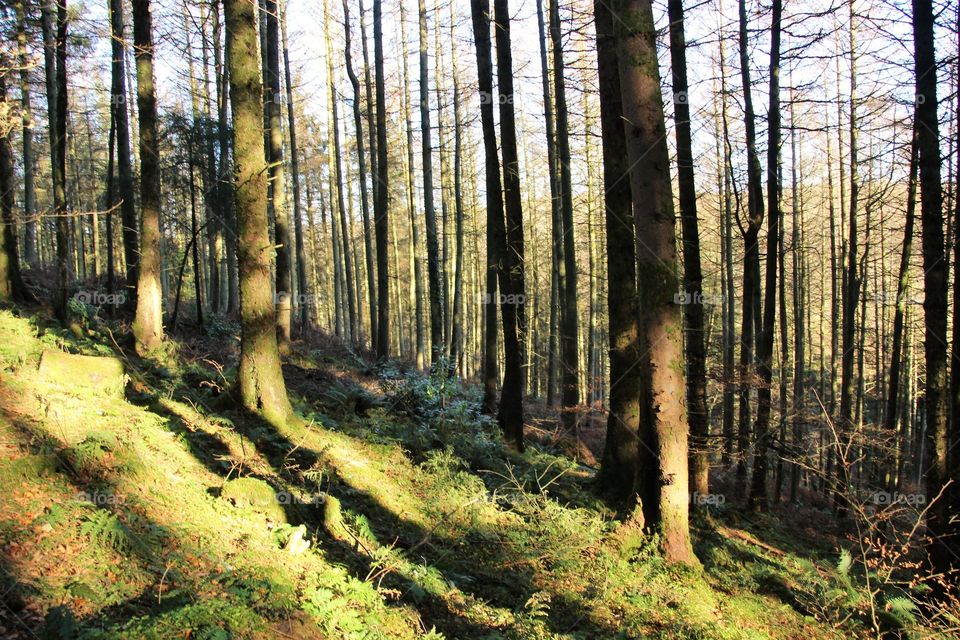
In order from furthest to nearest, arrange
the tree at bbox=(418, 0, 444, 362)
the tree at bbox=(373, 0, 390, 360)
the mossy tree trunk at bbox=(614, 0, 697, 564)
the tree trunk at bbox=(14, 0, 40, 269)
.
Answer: the tree at bbox=(373, 0, 390, 360), the tree at bbox=(418, 0, 444, 362), the tree trunk at bbox=(14, 0, 40, 269), the mossy tree trunk at bbox=(614, 0, 697, 564)

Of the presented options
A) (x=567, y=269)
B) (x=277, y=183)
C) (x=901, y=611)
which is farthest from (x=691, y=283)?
(x=277, y=183)

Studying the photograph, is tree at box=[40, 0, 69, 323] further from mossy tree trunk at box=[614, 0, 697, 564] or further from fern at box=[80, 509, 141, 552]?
mossy tree trunk at box=[614, 0, 697, 564]

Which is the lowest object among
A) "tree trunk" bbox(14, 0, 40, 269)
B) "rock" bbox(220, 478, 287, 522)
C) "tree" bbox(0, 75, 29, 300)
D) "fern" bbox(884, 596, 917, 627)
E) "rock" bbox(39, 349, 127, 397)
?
"fern" bbox(884, 596, 917, 627)

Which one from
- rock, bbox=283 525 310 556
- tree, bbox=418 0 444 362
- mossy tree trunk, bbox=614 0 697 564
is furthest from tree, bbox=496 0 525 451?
rock, bbox=283 525 310 556

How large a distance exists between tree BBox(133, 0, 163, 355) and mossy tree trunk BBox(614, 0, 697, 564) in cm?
829

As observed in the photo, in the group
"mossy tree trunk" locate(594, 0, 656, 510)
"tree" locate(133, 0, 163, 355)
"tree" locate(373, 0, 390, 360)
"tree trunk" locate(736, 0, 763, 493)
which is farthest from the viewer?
"tree" locate(373, 0, 390, 360)

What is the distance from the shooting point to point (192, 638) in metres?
3.34

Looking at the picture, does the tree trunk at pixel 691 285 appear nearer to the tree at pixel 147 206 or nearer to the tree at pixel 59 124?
the tree at pixel 147 206

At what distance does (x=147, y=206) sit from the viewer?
1020 cm

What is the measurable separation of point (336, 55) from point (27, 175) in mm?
12168

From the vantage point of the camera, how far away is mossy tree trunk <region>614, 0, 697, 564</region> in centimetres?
603

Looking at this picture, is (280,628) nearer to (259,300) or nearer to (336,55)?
(259,300)

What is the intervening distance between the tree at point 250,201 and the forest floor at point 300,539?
87 cm

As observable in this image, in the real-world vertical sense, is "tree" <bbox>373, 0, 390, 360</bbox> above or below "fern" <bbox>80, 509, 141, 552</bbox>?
above
